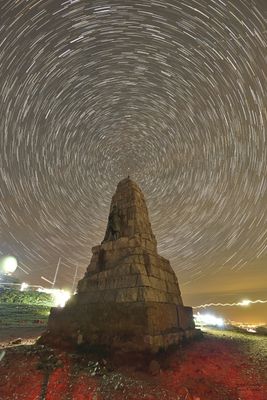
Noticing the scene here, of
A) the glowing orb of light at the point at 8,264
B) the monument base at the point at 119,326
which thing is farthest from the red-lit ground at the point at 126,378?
the glowing orb of light at the point at 8,264

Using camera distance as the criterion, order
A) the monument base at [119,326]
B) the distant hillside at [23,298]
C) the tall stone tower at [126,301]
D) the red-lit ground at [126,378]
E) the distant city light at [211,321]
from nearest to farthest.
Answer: the red-lit ground at [126,378] < the monument base at [119,326] < the tall stone tower at [126,301] < the distant city light at [211,321] < the distant hillside at [23,298]

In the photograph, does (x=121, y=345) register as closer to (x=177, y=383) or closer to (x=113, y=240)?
(x=177, y=383)

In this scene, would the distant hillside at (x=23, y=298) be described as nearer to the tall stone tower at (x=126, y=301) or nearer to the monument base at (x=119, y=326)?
the tall stone tower at (x=126, y=301)

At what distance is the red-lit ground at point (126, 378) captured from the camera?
19.5ft

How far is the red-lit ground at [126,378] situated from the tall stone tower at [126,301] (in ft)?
3.25

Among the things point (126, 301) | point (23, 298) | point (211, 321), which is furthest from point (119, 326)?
point (211, 321)

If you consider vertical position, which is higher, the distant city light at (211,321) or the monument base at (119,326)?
the distant city light at (211,321)

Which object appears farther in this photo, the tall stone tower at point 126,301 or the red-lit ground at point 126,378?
the tall stone tower at point 126,301

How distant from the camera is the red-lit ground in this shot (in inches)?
234

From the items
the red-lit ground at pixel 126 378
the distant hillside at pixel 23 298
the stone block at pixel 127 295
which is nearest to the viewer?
the red-lit ground at pixel 126 378

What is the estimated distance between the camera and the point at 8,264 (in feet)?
244

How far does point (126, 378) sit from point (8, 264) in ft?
268

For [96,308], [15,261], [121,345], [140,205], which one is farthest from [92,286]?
[15,261]

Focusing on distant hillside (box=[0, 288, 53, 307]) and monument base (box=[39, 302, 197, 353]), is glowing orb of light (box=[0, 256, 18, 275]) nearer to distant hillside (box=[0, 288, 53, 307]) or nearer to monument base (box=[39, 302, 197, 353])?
distant hillside (box=[0, 288, 53, 307])
